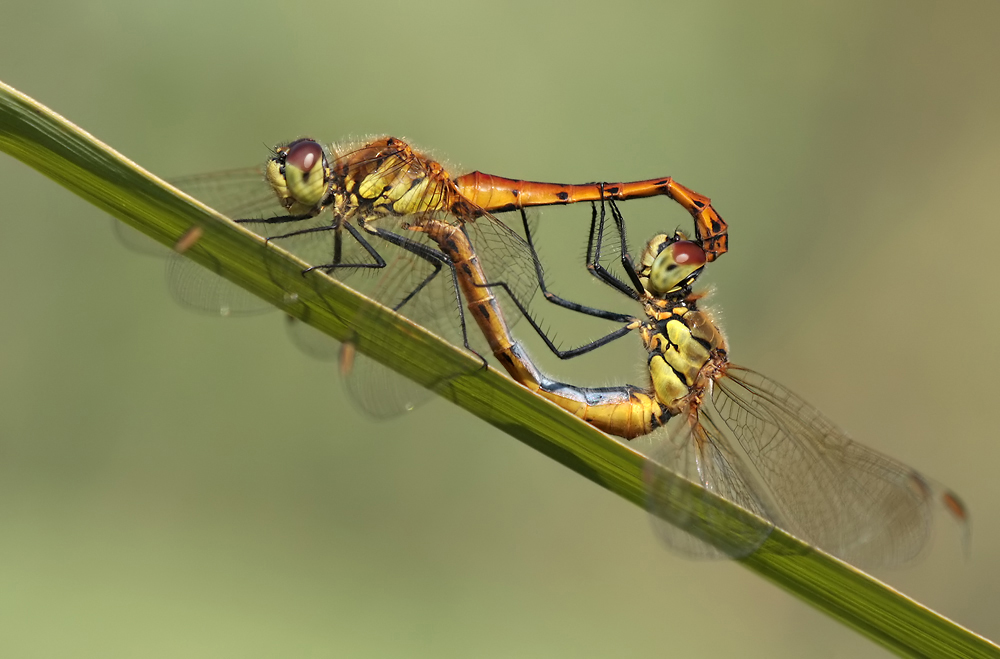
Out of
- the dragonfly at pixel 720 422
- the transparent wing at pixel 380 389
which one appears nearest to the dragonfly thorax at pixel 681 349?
the dragonfly at pixel 720 422

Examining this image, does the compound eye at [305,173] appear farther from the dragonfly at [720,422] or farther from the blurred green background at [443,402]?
the blurred green background at [443,402]

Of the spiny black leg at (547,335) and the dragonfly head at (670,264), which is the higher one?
the dragonfly head at (670,264)

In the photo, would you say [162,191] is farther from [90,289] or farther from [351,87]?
[351,87]

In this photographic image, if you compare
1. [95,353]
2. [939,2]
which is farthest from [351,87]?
[939,2]

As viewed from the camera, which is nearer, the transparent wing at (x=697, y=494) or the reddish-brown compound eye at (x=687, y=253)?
the transparent wing at (x=697, y=494)

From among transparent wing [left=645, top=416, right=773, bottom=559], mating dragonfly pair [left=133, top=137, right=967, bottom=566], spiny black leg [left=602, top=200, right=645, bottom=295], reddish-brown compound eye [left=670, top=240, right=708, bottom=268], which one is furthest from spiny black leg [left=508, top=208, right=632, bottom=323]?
transparent wing [left=645, top=416, right=773, bottom=559]

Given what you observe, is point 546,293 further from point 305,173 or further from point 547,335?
point 305,173

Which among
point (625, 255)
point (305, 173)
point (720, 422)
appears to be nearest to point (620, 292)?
point (625, 255)

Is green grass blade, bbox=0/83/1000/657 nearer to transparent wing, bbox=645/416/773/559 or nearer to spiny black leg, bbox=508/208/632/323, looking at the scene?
transparent wing, bbox=645/416/773/559
